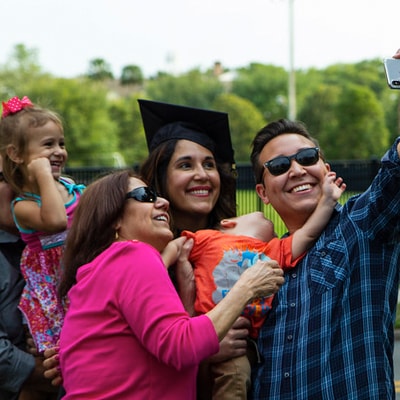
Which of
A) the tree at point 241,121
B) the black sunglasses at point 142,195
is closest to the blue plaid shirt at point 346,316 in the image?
the black sunglasses at point 142,195

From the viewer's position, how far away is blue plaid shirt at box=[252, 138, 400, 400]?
237 cm

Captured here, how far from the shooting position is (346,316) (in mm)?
2436

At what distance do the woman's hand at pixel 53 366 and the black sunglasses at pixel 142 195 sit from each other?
84 cm

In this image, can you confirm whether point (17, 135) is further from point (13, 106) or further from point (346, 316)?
point (346, 316)

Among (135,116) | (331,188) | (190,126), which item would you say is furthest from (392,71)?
(135,116)

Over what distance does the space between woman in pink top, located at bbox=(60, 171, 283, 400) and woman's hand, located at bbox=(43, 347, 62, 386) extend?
501 millimetres

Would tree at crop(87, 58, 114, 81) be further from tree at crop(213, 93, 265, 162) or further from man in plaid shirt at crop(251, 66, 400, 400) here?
man in plaid shirt at crop(251, 66, 400, 400)

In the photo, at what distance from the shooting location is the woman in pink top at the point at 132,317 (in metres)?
2.19

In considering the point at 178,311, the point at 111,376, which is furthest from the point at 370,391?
the point at 111,376

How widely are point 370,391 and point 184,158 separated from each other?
1.33m

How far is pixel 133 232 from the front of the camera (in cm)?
251

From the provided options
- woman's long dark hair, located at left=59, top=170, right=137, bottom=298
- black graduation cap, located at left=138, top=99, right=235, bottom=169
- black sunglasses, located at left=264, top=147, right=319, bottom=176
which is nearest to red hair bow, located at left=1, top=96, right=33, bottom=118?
black graduation cap, located at left=138, top=99, right=235, bottom=169

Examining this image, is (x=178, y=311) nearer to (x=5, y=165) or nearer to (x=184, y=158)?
(x=184, y=158)

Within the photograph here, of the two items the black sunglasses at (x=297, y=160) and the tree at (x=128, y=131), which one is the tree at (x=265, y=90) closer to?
the tree at (x=128, y=131)
